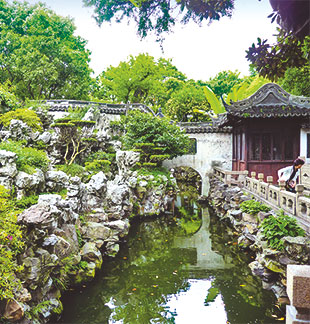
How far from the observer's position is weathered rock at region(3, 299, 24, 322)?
3.40 meters

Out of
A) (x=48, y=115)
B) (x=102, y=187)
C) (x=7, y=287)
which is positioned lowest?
(x=7, y=287)

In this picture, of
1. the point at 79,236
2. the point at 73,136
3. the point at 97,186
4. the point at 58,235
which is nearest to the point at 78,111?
the point at 73,136

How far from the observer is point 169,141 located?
13.0m

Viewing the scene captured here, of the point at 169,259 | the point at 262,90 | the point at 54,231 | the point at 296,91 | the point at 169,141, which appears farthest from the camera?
the point at 296,91

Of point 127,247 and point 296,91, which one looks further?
point 296,91

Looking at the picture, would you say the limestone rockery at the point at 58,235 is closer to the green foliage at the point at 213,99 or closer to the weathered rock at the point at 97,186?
the weathered rock at the point at 97,186

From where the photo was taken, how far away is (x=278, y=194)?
7.50m

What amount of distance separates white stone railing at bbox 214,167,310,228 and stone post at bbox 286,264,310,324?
4566 mm

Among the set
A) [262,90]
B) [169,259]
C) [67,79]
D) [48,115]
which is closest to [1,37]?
[67,79]

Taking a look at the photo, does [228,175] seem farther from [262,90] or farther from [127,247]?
[127,247]

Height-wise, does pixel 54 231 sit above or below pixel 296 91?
below

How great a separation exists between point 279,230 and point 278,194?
212cm

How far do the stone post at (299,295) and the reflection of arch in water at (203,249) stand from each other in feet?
17.6

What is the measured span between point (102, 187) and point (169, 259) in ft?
10.7
